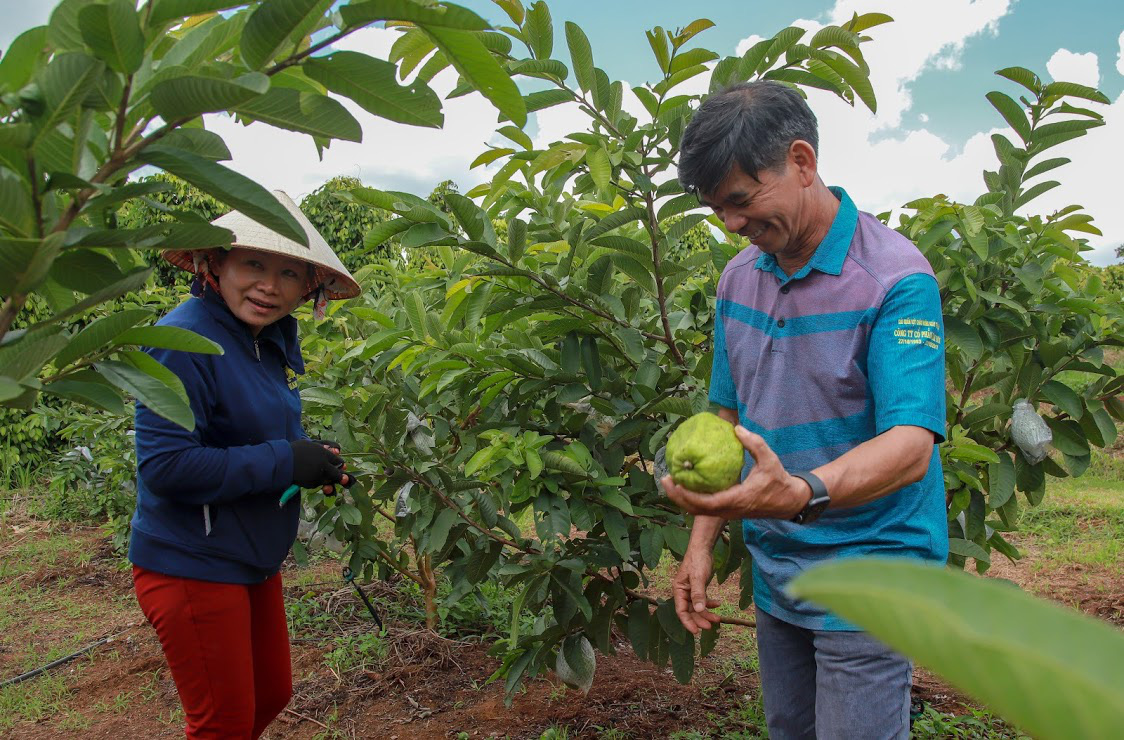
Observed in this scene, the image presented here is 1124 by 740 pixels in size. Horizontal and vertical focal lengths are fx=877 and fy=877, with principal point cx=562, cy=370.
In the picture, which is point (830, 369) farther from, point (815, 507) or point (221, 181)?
point (221, 181)

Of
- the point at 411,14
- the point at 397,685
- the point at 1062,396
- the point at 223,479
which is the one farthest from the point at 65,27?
the point at 397,685

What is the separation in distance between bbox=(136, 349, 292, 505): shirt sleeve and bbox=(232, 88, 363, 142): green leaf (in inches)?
42.0

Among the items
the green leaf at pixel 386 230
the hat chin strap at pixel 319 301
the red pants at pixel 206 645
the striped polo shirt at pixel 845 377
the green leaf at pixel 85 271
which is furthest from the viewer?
the hat chin strap at pixel 319 301

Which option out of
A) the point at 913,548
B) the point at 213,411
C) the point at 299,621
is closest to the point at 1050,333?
the point at 913,548

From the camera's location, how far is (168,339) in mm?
1084

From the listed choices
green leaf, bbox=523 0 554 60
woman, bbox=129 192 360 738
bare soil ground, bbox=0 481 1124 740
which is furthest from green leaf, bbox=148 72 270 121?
bare soil ground, bbox=0 481 1124 740

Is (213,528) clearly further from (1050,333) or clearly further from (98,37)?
(1050,333)

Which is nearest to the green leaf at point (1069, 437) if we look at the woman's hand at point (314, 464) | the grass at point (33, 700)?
the woman's hand at point (314, 464)

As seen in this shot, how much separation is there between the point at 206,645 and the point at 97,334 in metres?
1.22

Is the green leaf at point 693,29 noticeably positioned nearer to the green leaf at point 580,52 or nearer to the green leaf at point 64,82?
the green leaf at point 580,52

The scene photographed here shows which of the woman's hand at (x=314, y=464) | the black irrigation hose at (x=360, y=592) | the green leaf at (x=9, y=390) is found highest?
the green leaf at (x=9, y=390)

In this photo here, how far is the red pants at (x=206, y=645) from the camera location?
197cm

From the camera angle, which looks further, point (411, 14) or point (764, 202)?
point (764, 202)

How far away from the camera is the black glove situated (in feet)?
6.70
